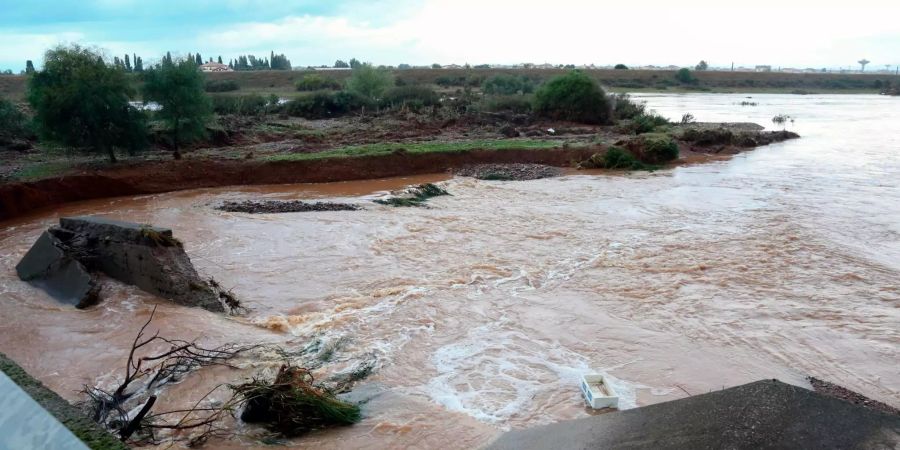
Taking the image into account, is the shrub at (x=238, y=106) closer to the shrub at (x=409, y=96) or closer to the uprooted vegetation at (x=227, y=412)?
the shrub at (x=409, y=96)

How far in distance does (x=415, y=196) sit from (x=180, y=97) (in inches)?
396

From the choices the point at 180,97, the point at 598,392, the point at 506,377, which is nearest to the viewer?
the point at 598,392

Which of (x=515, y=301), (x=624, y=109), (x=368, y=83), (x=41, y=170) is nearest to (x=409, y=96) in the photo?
(x=368, y=83)

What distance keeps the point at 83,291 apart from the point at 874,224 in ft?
59.0

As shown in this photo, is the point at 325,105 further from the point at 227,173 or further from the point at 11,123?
the point at 227,173

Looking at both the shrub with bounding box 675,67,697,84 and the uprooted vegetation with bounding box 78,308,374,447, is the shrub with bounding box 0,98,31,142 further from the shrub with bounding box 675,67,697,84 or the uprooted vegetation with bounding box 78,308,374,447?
the shrub with bounding box 675,67,697,84

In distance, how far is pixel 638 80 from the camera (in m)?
93.6

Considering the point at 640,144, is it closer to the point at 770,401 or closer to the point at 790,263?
the point at 790,263

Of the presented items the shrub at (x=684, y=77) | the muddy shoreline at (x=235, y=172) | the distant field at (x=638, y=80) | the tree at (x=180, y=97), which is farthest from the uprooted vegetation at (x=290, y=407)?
the shrub at (x=684, y=77)

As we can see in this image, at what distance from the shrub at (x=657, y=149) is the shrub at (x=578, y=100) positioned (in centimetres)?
1105

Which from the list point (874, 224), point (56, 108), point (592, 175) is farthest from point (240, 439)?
point (592, 175)

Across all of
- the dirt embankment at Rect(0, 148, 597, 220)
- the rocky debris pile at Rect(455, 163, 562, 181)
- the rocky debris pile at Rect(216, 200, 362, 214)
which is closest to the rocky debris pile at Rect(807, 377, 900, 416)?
the rocky debris pile at Rect(216, 200, 362, 214)

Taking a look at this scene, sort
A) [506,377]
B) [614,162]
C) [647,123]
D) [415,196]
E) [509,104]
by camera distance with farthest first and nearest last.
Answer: [509,104], [647,123], [614,162], [415,196], [506,377]

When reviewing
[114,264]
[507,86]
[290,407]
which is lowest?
[290,407]
